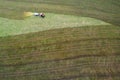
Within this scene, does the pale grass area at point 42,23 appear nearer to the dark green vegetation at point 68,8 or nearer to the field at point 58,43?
the field at point 58,43

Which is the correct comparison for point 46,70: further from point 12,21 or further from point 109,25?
point 109,25

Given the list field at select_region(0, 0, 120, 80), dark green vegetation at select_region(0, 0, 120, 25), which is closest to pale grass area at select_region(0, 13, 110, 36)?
field at select_region(0, 0, 120, 80)

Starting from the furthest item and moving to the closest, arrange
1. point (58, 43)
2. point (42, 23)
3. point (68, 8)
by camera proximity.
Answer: point (68, 8) → point (42, 23) → point (58, 43)

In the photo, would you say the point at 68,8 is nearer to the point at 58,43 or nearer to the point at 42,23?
the point at 42,23

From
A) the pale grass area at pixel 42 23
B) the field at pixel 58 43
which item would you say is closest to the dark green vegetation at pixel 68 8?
the field at pixel 58 43

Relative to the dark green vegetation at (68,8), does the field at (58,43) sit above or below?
below

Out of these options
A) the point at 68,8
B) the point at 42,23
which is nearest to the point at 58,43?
the point at 42,23

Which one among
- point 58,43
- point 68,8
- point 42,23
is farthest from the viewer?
point 68,8

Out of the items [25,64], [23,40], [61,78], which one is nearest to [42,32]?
[23,40]
